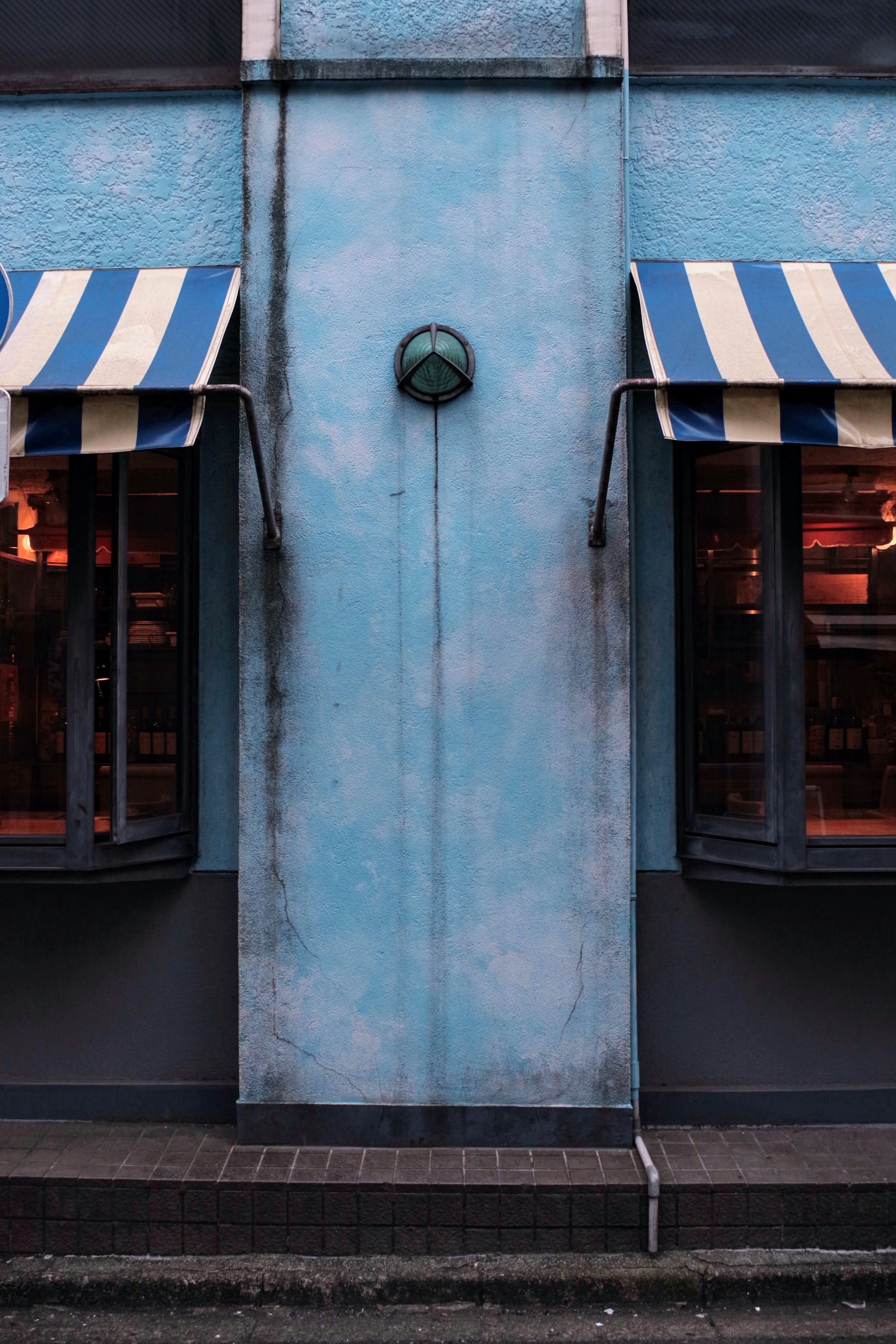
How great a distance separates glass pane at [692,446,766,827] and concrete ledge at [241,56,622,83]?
6.71 feet

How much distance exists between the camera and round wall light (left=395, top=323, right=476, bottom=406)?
4961 millimetres

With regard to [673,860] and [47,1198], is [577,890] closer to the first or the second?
[673,860]

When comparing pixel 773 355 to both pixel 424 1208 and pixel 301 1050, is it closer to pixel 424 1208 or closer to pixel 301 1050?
pixel 301 1050

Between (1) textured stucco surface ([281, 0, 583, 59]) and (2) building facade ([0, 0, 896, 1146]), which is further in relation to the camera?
(1) textured stucco surface ([281, 0, 583, 59])

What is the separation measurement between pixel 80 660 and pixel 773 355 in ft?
12.2

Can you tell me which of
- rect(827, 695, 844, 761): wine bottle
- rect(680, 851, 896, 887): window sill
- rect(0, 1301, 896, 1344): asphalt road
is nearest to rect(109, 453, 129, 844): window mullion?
rect(0, 1301, 896, 1344): asphalt road

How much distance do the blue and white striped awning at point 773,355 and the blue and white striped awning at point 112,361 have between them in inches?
85.1

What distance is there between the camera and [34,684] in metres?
5.27

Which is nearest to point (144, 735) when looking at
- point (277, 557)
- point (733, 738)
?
point (277, 557)

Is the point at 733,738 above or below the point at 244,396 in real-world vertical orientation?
below

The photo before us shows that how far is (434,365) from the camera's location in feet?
16.3

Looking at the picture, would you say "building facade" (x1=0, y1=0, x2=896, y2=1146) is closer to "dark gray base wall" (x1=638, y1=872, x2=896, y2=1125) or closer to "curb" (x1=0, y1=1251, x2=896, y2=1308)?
"dark gray base wall" (x1=638, y1=872, x2=896, y2=1125)

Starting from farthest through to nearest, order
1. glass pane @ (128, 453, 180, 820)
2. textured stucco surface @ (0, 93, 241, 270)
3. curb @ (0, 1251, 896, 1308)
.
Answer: textured stucco surface @ (0, 93, 241, 270), glass pane @ (128, 453, 180, 820), curb @ (0, 1251, 896, 1308)

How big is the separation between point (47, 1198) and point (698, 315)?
522cm
